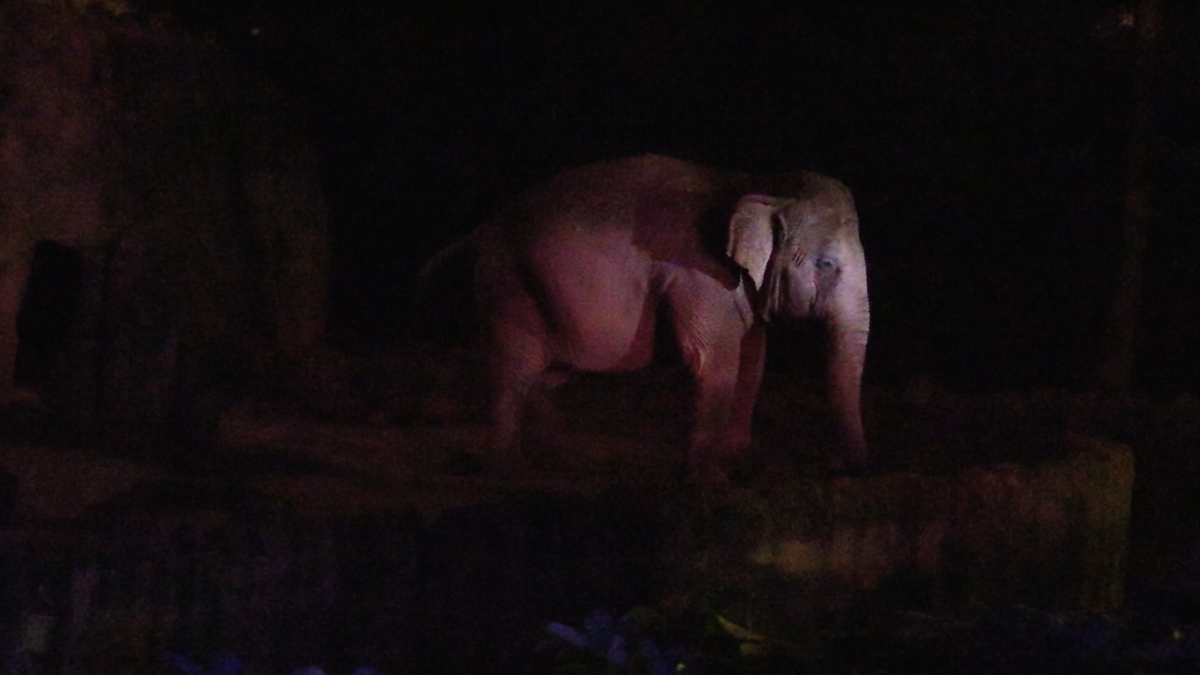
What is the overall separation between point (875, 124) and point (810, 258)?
18.1 ft

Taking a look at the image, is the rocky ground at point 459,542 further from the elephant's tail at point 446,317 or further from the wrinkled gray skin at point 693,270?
the elephant's tail at point 446,317

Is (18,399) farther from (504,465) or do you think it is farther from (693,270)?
(693,270)

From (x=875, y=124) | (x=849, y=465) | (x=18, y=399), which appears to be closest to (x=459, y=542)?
(x=849, y=465)

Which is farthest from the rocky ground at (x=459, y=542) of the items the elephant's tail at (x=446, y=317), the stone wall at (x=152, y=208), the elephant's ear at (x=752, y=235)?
the elephant's tail at (x=446, y=317)

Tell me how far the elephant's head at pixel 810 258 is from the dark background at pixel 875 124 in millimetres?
4332

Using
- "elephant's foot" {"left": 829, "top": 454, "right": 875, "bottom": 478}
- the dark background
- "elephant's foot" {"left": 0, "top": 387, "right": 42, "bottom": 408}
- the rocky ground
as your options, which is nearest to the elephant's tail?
the dark background

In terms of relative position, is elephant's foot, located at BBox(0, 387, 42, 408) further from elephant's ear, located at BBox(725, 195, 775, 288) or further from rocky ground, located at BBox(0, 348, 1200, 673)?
elephant's ear, located at BBox(725, 195, 775, 288)

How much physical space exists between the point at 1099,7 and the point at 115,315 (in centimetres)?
703

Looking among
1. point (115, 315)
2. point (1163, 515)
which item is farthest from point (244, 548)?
point (1163, 515)

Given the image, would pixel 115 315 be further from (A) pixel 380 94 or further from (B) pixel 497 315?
(A) pixel 380 94

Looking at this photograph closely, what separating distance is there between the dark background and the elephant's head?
4.33 metres

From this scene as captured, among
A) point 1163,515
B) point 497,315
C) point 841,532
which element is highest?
point 497,315

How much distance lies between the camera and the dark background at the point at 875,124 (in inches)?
459

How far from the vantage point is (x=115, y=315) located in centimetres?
1045
